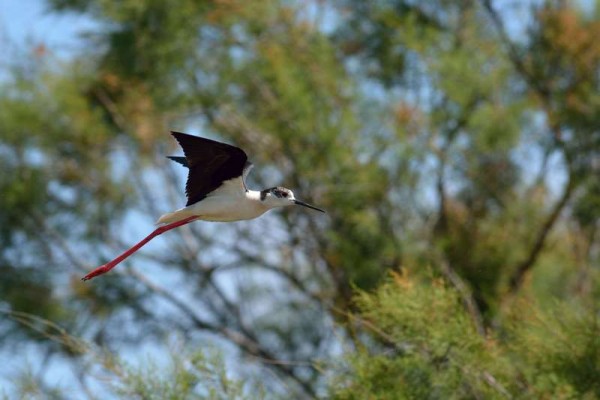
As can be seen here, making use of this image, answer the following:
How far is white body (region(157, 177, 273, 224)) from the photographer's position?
22.2 ft

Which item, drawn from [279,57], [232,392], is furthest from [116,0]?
[232,392]

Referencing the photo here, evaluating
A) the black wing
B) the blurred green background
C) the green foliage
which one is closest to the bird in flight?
the black wing

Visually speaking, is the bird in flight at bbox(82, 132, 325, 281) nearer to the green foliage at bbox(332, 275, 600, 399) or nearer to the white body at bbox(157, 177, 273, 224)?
the white body at bbox(157, 177, 273, 224)

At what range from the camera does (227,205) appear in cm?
677

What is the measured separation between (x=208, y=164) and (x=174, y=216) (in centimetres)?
36

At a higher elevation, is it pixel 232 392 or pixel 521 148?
pixel 521 148

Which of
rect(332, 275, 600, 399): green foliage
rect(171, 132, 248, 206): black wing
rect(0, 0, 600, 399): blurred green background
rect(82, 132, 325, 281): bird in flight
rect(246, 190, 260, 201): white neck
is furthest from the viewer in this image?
rect(0, 0, 600, 399): blurred green background

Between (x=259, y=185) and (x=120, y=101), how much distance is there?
5.64 ft

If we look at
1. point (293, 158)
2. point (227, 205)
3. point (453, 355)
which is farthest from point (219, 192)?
point (293, 158)

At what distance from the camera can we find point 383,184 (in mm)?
12773

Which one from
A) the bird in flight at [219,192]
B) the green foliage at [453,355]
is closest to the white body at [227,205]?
the bird in flight at [219,192]

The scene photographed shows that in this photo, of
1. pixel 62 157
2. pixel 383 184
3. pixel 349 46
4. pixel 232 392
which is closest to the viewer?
pixel 232 392

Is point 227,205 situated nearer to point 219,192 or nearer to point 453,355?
point 219,192

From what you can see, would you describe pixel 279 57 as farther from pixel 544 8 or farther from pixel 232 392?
pixel 232 392
